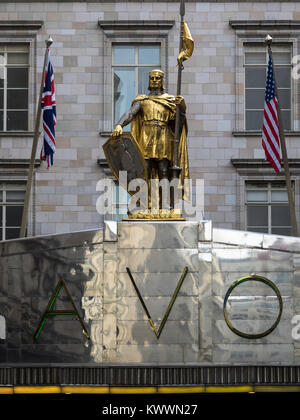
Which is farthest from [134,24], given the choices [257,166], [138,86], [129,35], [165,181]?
[165,181]

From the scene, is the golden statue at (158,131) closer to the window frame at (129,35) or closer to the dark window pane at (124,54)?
the window frame at (129,35)

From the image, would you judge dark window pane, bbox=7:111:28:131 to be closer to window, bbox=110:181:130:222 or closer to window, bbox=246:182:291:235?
window, bbox=110:181:130:222

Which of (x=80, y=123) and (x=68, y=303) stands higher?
(x=80, y=123)

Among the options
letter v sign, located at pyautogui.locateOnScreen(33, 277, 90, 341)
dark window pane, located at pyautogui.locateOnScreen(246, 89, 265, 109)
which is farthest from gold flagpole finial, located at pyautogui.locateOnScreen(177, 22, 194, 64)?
dark window pane, located at pyautogui.locateOnScreen(246, 89, 265, 109)

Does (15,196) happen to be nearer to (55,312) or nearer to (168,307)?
(55,312)

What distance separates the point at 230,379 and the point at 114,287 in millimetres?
2885

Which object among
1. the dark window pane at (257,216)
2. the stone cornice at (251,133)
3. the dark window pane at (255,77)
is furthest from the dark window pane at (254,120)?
the dark window pane at (257,216)

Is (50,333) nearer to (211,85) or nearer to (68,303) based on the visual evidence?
(68,303)

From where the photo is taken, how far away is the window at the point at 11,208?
124 ft

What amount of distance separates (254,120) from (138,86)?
12.5 ft

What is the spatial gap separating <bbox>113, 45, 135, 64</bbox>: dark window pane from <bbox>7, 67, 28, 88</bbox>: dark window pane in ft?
9.48

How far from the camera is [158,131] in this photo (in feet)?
82.5
